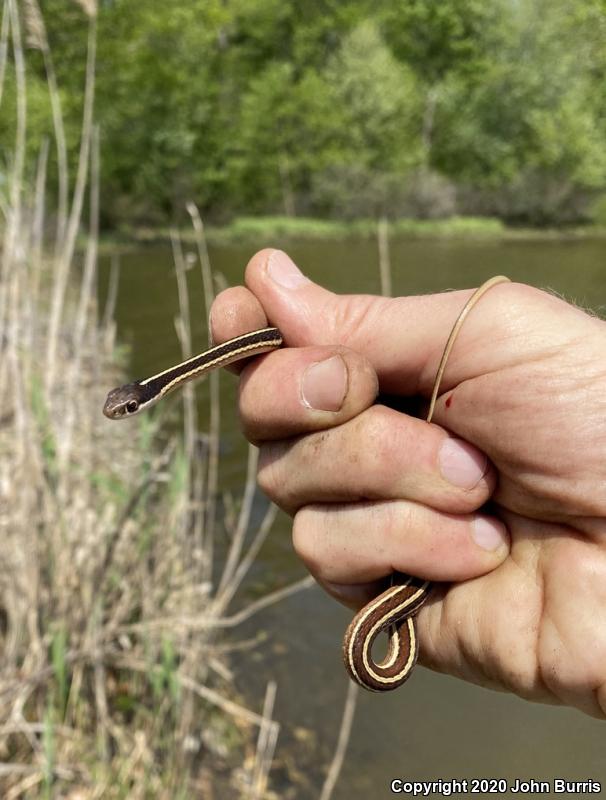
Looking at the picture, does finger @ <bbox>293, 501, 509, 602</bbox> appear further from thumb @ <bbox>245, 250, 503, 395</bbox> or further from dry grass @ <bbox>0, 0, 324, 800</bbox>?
dry grass @ <bbox>0, 0, 324, 800</bbox>

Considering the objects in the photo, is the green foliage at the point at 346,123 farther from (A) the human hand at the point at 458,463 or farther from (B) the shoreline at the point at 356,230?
(A) the human hand at the point at 458,463

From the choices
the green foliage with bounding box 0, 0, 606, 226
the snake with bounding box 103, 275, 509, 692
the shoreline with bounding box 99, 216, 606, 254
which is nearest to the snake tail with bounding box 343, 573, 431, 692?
the snake with bounding box 103, 275, 509, 692

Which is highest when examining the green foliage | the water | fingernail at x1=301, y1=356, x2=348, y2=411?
the green foliage

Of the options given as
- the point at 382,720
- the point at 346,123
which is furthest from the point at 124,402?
the point at 346,123

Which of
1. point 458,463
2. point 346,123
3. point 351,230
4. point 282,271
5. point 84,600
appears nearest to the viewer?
point 458,463

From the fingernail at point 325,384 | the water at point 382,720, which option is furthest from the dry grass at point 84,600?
the fingernail at point 325,384

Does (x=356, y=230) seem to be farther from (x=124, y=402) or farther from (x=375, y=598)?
(x=375, y=598)
